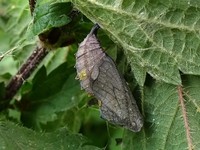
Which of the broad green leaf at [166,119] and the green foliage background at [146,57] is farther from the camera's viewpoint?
the broad green leaf at [166,119]

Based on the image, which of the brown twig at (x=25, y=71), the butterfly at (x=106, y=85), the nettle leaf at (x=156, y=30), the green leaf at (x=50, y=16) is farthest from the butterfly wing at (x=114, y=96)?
the brown twig at (x=25, y=71)

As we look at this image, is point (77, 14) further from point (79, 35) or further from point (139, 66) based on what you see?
point (139, 66)

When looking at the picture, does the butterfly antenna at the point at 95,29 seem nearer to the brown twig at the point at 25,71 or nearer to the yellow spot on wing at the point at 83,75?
the yellow spot on wing at the point at 83,75

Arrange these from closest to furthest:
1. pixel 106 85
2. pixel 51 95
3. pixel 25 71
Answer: pixel 106 85 → pixel 25 71 → pixel 51 95

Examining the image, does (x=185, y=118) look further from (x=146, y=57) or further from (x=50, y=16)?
(x=50, y=16)

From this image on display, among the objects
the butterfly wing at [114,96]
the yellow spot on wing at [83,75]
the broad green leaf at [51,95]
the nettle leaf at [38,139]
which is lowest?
the broad green leaf at [51,95]

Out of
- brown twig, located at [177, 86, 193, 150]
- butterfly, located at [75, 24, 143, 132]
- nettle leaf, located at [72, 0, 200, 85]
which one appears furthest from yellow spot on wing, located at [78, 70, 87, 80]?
brown twig, located at [177, 86, 193, 150]

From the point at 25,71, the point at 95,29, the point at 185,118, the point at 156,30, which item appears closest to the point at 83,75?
the point at 95,29
